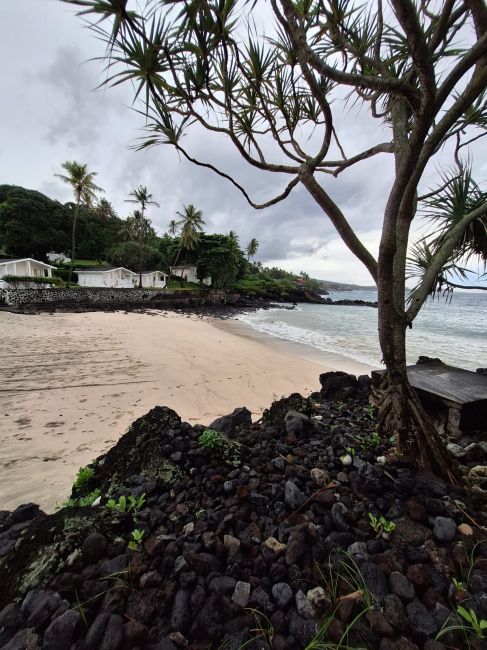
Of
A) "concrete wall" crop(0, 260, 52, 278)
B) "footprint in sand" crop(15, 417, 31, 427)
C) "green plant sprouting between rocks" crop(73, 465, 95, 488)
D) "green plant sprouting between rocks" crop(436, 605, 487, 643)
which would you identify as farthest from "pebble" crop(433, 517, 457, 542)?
"concrete wall" crop(0, 260, 52, 278)

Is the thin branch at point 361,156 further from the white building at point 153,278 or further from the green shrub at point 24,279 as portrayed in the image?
the white building at point 153,278

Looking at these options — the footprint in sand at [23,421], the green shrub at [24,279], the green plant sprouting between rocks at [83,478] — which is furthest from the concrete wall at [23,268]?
the green plant sprouting between rocks at [83,478]

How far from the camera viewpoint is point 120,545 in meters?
1.39

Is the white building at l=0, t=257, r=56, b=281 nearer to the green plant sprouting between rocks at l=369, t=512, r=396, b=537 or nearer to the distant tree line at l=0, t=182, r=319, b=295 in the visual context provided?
the distant tree line at l=0, t=182, r=319, b=295

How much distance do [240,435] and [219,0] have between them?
333 cm

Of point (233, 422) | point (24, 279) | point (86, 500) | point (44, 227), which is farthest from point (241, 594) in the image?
point (44, 227)

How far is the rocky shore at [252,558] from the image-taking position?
3.45 feet

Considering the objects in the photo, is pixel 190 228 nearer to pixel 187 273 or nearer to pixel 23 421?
pixel 187 273

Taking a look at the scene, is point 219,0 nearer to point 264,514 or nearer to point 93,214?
point 264,514

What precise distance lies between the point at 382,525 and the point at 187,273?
46460 mm

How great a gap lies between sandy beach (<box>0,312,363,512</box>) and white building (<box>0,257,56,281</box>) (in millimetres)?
22820

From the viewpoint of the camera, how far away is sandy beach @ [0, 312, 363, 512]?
120 inches

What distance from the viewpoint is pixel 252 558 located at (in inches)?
54.2

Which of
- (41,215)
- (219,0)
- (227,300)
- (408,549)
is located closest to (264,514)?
(408,549)
